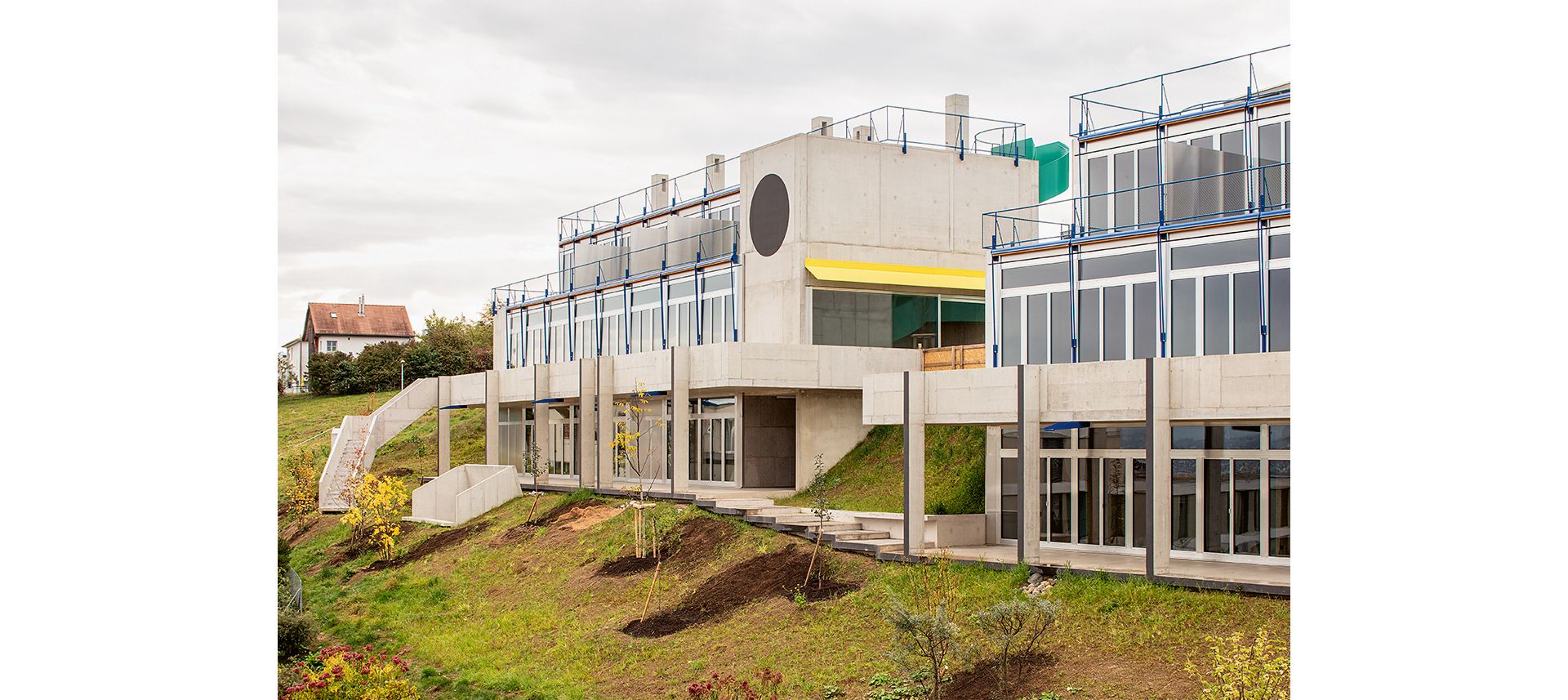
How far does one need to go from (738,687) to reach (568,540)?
48.4 feet

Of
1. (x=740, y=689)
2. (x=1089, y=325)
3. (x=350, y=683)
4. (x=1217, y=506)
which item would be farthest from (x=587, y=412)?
(x=350, y=683)

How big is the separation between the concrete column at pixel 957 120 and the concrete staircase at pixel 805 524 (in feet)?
48.3

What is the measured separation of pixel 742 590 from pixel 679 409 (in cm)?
1017

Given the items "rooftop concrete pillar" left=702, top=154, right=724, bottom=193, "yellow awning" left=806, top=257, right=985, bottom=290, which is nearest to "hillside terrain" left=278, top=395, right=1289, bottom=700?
"yellow awning" left=806, top=257, right=985, bottom=290

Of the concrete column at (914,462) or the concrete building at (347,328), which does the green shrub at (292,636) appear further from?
the concrete building at (347,328)

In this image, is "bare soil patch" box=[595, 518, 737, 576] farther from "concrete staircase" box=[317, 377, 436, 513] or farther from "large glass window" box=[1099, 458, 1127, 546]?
"concrete staircase" box=[317, 377, 436, 513]

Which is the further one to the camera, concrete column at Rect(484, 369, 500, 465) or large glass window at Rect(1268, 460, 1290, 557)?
concrete column at Rect(484, 369, 500, 465)

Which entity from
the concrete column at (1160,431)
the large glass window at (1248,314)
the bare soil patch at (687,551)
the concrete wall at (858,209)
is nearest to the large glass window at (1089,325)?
the large glass window at (1248,314)

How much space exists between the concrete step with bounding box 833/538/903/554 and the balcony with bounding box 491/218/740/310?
1652 cm

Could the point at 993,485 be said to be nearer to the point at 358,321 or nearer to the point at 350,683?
the point at 350,683

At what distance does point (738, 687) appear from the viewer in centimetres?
1784

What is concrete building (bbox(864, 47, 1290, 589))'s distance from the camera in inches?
798
